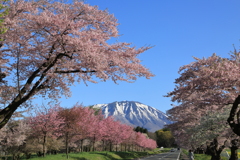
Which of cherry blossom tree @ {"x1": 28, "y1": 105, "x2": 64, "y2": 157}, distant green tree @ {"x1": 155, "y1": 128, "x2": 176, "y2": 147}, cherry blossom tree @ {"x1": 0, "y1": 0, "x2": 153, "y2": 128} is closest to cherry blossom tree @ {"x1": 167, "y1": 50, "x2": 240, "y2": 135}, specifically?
cherry blossom tree @ {"x1": 0, "y1": 0, "x2": 153, "y2": 128}

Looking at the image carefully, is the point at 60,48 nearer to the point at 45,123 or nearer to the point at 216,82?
the point at 216,82

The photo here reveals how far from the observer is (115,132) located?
49.5 meters

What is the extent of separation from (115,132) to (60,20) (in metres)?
43.2

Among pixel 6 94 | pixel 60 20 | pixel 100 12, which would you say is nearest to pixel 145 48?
pixel 100 12

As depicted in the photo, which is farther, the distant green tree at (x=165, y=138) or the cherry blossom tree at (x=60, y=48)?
the distant green tree at (x=165, y=138)

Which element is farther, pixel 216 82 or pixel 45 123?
pixel 45 123

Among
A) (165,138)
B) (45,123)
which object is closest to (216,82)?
(45,123)

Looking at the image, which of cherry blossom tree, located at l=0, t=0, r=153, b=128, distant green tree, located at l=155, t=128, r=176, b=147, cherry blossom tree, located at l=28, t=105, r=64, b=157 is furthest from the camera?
distant green tree, located at l=155, t=128, r=176, b=147

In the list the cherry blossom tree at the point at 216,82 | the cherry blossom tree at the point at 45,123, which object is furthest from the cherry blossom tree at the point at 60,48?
the cherry blossom tree at the point at 45,123

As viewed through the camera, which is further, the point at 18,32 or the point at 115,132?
the point at 115,132

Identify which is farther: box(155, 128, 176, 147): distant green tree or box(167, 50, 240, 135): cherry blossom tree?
box(155, 128, 176, 147): distant green tree

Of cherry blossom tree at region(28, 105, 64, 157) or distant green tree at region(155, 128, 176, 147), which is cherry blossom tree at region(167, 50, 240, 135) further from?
distant green tree at region(155, 128, 176, 147)

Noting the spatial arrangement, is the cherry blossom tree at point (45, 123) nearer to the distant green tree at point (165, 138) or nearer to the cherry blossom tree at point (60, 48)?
the cherry blossom tree at point (60, 48)

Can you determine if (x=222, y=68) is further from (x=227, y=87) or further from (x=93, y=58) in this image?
(x=93, y=58)
